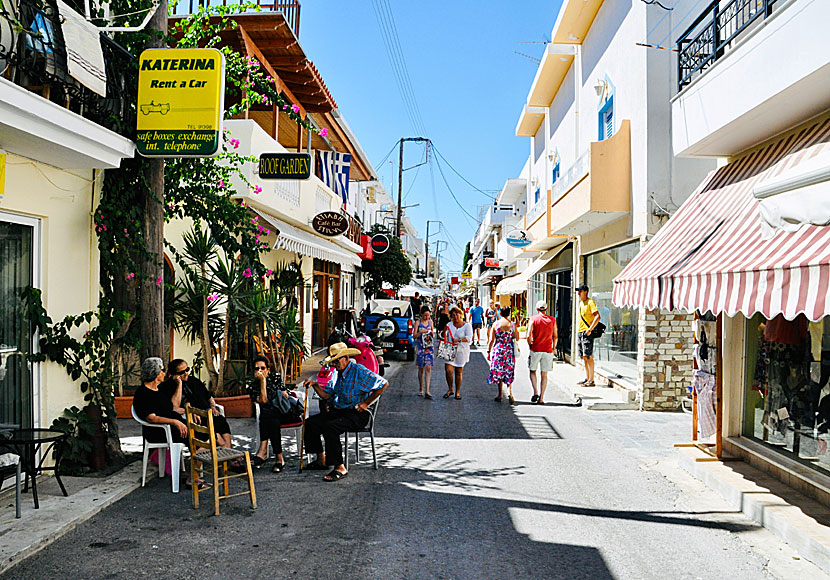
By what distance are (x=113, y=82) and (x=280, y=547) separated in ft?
16.3

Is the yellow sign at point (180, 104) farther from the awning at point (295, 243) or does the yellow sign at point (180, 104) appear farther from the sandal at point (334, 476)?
the awning at point (295, 243)

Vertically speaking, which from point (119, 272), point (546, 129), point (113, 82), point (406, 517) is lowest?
point (406, 517)

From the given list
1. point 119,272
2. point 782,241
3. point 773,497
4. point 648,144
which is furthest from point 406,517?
point 648,144

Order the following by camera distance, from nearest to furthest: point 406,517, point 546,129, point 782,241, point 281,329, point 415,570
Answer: point 415,570 → point 782,241 → point 406,517 → point 281,329 → point 546,129

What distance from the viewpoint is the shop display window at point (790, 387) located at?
624 cm

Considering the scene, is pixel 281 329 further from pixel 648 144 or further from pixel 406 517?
pixel 648 144

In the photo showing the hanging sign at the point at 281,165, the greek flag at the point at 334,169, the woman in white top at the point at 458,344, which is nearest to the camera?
the hanging sign at the point at 281,165

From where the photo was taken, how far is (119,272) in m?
7.66

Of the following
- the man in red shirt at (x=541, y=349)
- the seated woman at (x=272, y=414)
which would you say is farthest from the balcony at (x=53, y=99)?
the man in red shirt at (x=541, y=349)

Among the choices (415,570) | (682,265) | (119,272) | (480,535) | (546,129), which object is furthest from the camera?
(546,129)

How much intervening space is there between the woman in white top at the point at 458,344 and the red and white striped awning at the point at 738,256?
469 cm

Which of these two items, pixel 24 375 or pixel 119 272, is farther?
pixel 119 272

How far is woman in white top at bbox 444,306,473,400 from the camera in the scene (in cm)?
1253

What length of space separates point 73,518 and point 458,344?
26.2ft
